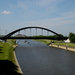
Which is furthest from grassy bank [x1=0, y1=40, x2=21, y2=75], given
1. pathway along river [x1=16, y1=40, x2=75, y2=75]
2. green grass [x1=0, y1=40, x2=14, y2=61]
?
pathway along river [x1=16, y1=40, x2=75, y2=75]

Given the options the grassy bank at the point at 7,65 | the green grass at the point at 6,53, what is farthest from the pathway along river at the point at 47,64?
the green grass at the point at 6,53

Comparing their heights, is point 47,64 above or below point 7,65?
below

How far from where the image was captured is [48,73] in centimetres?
2105

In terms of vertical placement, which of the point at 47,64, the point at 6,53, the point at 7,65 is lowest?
the point at 47,64

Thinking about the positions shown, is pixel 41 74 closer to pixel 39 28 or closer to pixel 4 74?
pixel 4 74

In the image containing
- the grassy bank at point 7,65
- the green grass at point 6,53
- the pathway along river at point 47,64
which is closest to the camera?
the grassy bank at point 7,65

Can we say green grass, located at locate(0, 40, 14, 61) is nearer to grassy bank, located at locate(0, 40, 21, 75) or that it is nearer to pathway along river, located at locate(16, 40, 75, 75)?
grassy bank, located at locate(0, 40, 21, 75)

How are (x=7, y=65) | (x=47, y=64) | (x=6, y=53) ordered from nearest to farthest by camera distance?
(x=7, y=65), (x=47, y=64), (x=6, y=53)

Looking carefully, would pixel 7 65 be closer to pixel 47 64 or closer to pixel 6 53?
Answer: pixel 47 64

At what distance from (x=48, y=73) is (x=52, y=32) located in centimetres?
7686

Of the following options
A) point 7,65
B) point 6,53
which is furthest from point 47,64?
point 7,65

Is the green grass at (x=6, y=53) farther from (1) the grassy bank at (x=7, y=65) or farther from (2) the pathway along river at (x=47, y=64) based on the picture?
(2) the pathway along river at (x=47, y=64)

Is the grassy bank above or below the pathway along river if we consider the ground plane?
above

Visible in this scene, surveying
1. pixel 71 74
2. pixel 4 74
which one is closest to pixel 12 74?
pixel 4 74
